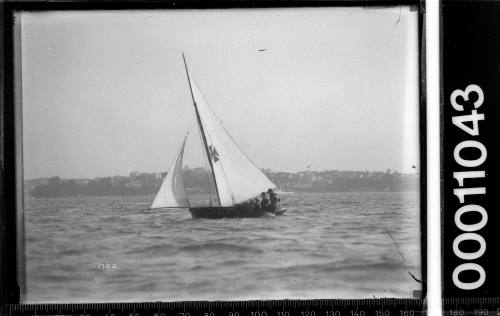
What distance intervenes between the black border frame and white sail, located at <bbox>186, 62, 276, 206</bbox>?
0.88 feet

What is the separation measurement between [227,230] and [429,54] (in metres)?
0.79

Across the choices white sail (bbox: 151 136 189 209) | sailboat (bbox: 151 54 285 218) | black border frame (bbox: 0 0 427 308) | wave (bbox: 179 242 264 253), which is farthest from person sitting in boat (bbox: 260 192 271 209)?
black border frame (bbox: 0 0 427 308)

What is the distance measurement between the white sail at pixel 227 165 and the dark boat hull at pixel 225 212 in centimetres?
2

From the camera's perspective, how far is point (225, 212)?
1854 mm

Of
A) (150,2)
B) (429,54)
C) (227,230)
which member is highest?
(150,2)

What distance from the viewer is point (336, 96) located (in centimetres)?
182

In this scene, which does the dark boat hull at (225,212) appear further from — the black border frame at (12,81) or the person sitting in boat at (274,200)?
the black border frame at (12,81)

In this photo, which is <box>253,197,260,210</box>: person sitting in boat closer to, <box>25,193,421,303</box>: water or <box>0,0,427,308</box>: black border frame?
<box>25,193,421,303</box>: water

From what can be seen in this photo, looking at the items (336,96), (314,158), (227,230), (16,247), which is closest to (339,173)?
(314,158)

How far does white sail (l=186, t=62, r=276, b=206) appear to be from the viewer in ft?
5.95

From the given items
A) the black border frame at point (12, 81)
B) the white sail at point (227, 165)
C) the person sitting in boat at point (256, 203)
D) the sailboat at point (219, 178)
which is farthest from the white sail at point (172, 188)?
the black border frame at point (12, 81)

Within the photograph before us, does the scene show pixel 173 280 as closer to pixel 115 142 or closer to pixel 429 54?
pixel 115 142

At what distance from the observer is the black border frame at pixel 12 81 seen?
1.80 m

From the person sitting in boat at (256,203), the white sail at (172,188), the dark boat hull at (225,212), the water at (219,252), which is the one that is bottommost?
the water at (219,252)
